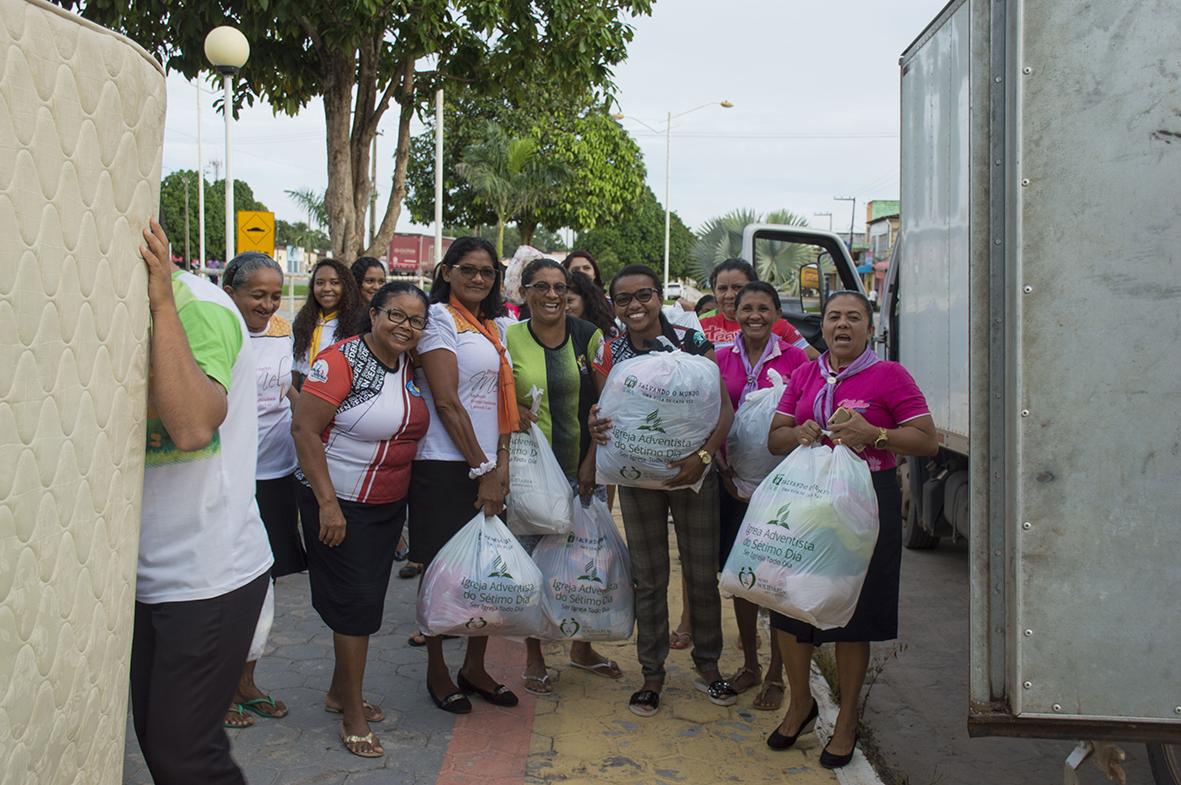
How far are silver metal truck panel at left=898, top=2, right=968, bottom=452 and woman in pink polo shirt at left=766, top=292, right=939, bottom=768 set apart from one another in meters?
0.75

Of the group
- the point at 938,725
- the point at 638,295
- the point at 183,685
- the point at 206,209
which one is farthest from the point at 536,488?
the point at 206,209

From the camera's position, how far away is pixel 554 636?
462 centimetres

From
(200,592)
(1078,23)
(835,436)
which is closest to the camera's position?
(200,592)

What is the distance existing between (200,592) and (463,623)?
1.78 m

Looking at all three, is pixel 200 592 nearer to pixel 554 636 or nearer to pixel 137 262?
pixel 137 262

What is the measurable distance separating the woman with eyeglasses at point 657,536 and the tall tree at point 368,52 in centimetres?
496

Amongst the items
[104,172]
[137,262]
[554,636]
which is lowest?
Result: [554,636]

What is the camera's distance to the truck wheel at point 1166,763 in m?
3.33

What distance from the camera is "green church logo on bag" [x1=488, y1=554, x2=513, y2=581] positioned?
13.6ft

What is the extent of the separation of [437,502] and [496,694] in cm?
91

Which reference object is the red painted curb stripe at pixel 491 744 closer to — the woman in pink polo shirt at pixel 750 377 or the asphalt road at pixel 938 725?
the woman in pink polo shirt at pixel 750 377

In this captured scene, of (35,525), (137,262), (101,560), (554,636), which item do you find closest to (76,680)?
(101,560)

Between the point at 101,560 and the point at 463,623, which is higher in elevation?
the point at 101,560

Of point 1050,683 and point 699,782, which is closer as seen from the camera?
point 1050,683
